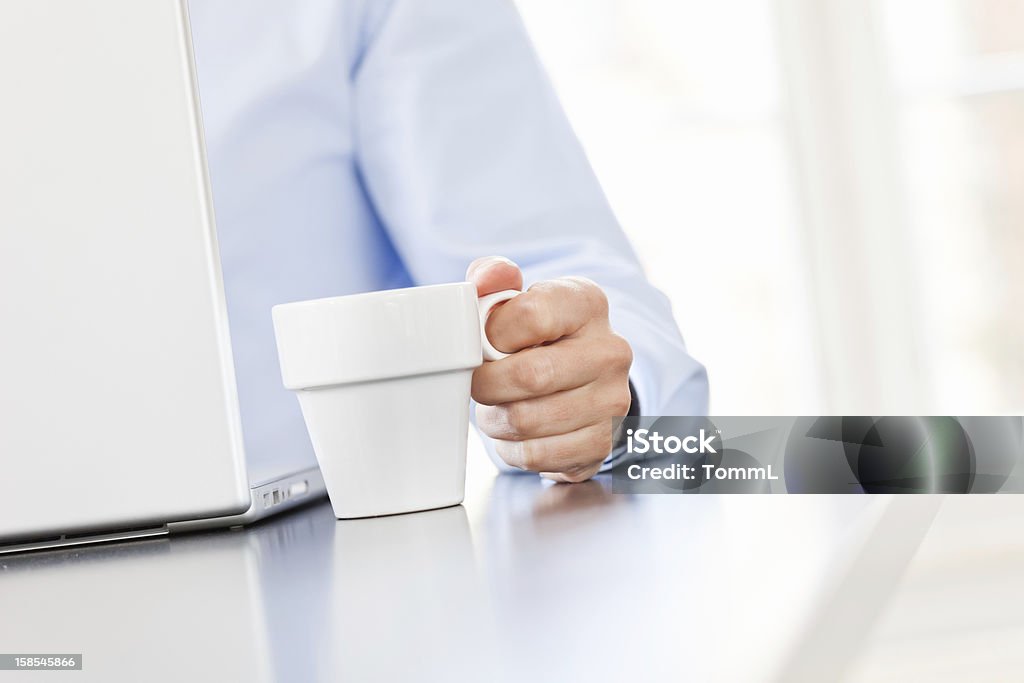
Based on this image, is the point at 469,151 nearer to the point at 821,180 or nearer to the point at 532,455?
the point at 532,455

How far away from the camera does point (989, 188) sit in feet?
8.09

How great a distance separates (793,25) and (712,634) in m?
2.57

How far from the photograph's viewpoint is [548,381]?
635 millimetres

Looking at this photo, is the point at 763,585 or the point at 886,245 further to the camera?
the point at 886,245

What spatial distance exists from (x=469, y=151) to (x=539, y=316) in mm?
515

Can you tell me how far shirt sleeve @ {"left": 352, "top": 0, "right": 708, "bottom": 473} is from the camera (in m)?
Answer: 1.04

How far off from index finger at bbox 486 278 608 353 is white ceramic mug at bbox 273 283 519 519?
92mm

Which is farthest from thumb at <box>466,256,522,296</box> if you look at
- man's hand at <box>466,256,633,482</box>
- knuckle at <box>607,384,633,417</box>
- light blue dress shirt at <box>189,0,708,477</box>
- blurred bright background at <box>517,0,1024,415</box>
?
blurred bright background at <box>517,0,1024,415</box>

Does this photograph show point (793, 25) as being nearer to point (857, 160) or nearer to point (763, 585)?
point (857, 160)

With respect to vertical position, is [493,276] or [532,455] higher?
[493,276]

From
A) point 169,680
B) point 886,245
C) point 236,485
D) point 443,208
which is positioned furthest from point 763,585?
point 886,245

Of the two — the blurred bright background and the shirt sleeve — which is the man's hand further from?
the blurred bright background

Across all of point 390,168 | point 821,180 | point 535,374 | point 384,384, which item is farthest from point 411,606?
point 821,180

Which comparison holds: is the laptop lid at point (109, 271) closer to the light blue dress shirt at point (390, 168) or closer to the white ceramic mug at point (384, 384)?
the white ceramic mug at point (384, 384)
